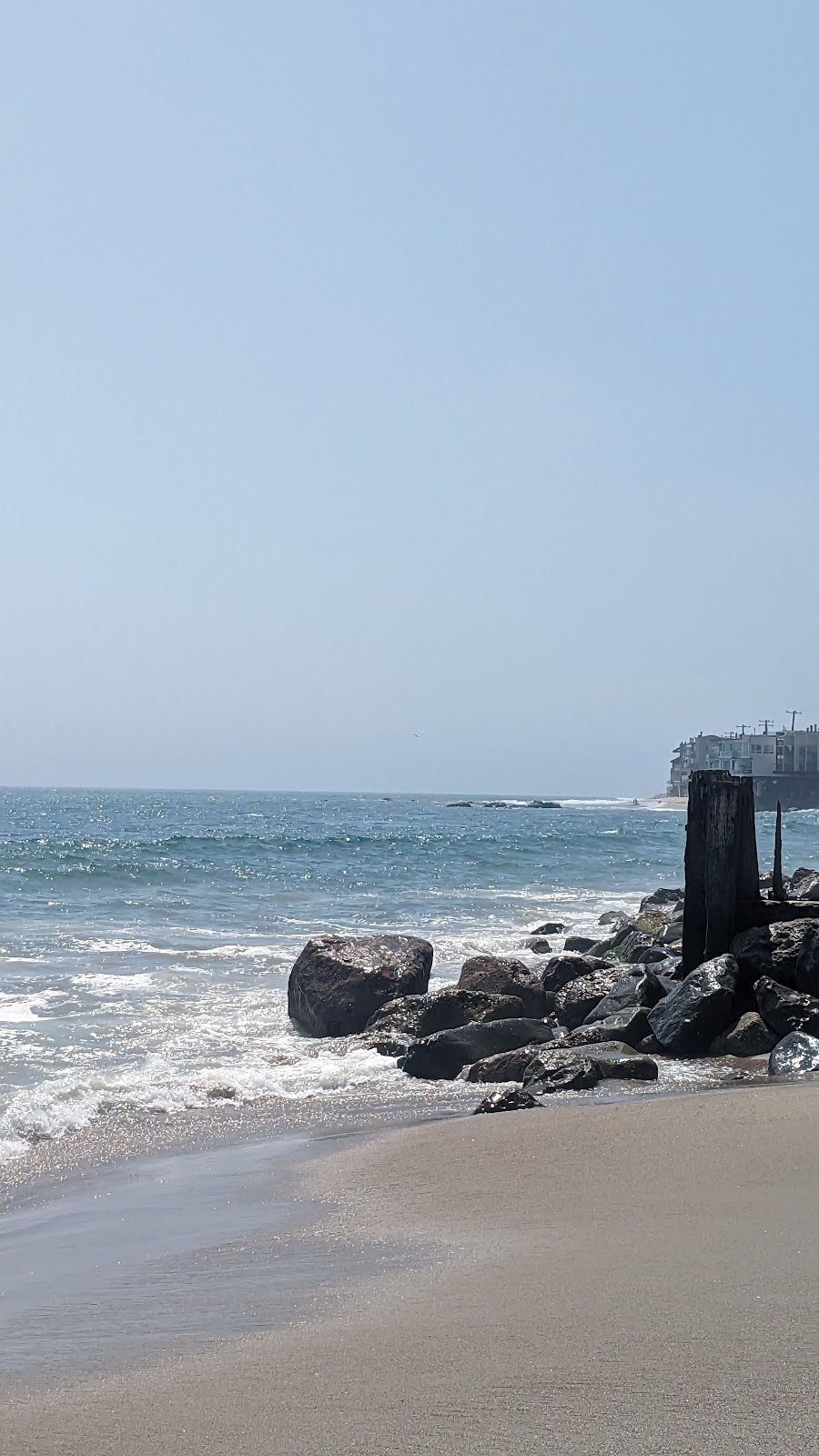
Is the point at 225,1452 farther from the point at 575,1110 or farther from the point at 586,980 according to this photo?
the point at 586,980

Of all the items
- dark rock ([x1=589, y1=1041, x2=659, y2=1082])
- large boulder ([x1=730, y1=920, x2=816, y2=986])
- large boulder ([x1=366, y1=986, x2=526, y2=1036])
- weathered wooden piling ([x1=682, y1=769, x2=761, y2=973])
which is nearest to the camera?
dark rock ([x1=589, y1=1041, x2=659, y2=1082])

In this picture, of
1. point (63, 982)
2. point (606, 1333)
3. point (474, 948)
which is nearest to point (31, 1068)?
point (63, 982)

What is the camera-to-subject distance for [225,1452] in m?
3.24

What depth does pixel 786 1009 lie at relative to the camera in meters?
10.6

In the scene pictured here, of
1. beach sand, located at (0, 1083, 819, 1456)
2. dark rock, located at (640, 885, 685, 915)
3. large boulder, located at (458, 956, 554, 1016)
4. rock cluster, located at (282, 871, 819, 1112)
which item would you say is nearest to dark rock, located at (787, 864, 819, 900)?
dark rock, located at (640, 885, 685, 915)

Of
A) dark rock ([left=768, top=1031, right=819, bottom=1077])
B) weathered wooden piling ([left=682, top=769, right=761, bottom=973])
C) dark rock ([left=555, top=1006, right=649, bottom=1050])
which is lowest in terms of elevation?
dark rock ([left=555, top=1006, right=649, bottom=1050])

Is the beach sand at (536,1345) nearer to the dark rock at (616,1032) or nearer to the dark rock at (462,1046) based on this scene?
the dark rock at (462,1046)

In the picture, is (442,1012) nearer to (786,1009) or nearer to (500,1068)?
(500,1068)

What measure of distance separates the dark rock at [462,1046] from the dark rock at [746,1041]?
1.68 meters

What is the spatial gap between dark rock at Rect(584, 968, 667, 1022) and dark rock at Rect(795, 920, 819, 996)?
145 cm

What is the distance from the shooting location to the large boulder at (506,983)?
43.8 ft

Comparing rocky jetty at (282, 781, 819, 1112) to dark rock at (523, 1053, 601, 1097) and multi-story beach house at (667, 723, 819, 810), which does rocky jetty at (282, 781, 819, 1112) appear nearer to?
dark rock at (523, 1053, 601, 1097)

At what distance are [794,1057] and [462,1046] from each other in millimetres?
2801

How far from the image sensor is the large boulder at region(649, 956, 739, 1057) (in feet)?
35.1
